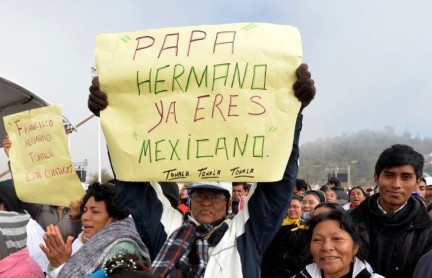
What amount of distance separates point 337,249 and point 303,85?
95 cm

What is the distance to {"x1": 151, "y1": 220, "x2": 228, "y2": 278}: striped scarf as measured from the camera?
2.37 meters

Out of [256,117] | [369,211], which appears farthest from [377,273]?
[256,117]

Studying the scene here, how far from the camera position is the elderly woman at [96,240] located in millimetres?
2516

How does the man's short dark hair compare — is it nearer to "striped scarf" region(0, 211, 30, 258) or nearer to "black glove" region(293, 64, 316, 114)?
"black glove" region(293, 64, 316, 114)

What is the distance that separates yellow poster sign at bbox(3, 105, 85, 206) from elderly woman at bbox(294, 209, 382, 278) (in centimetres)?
191

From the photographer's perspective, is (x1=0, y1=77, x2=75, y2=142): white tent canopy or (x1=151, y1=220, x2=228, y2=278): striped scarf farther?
(x1=0, y1=77, x2=75, y2=142): white tent canopy

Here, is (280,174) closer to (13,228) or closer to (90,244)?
(90,244)

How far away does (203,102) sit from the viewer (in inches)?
93.0

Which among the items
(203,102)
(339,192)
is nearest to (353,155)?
(339,192)

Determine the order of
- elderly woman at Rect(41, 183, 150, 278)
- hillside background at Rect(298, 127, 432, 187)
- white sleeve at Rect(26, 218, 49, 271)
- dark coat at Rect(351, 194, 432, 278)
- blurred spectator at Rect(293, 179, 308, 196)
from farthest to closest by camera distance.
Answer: hillside background at Rect(298, 127, 432, 187)
blurred spectator at Rect(293, 179, 308, 196)
white sleeve at Rect(26, 218, 49, 271)
dark coat at Rect(351, 194, 432, 278)
elderly woman at Rect(41, 183, 150, 278)

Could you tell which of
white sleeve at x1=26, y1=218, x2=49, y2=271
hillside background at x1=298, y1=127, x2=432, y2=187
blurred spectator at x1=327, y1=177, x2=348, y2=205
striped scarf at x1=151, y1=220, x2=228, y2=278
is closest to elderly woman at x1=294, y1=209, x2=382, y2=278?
striped scarf at x1=151, y1=220, x2=228, y2=278

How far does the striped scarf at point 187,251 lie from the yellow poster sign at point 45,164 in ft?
4.85

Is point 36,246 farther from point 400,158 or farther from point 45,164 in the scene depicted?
point 400,158

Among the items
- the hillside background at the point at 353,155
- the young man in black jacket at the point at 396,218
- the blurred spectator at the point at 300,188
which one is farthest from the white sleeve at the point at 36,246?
the hillside background at the point at 353,155
